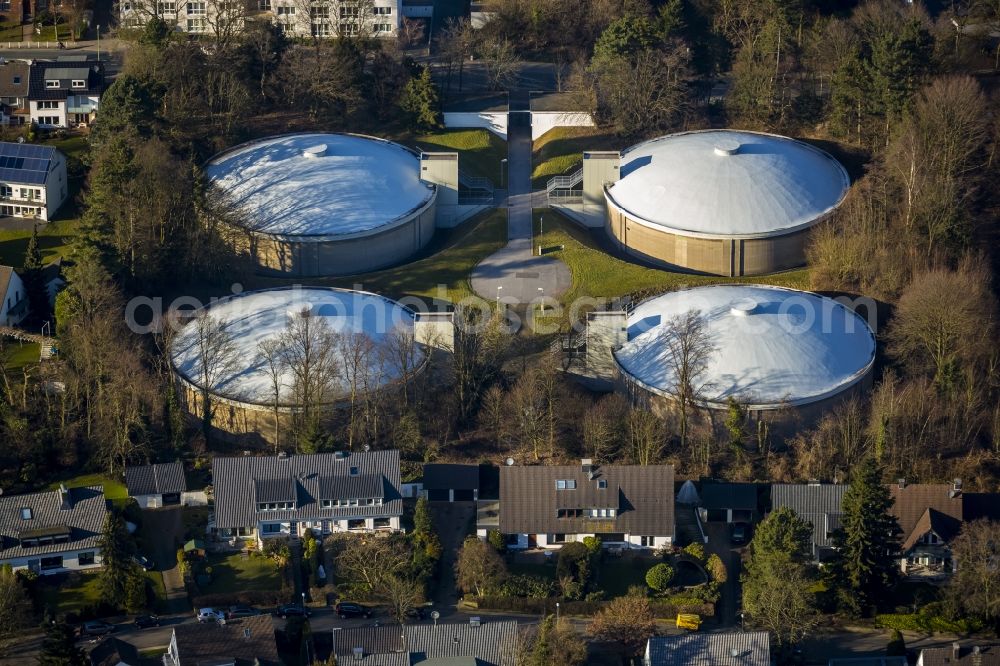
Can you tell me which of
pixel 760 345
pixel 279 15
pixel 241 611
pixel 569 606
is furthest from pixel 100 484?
pixel 279 15

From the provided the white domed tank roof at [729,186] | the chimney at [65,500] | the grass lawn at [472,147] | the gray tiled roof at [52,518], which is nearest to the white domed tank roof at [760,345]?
the white domed tank roof at [729,186]

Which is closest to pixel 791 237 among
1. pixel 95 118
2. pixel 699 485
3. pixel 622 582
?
pixel 699 485

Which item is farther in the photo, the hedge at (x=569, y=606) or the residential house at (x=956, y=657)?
the hedge at (x=569, y=606)

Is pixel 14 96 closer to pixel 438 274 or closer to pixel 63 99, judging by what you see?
pixel 63 99

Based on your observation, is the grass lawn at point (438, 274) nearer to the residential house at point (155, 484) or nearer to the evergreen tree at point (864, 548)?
the residential house at point (155, 484)

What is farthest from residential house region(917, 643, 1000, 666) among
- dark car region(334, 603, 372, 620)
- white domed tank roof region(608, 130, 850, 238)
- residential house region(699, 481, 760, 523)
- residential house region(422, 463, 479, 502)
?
white domed tank roof region(608, 130, 850, 238)
